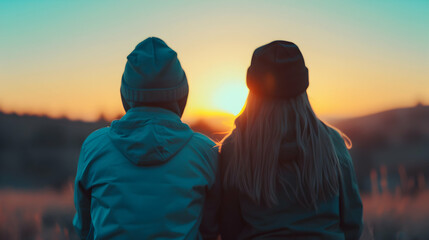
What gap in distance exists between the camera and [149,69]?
2447 millimetres

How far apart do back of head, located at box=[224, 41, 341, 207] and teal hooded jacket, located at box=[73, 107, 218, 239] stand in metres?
0.29

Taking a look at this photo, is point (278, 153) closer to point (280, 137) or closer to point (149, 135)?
point (280, 137)

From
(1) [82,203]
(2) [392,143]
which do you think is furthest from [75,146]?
(1) [82,203]

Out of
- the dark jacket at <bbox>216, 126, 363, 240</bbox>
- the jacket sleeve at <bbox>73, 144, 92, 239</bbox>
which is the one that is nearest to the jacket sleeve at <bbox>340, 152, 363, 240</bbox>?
the dark jacket at <bbox>216, 126, 363, 240</bbox>

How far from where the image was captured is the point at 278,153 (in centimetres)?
Answer: 229

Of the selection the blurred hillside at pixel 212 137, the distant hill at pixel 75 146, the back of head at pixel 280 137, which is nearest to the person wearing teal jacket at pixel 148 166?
the back of head at pixel 280 137

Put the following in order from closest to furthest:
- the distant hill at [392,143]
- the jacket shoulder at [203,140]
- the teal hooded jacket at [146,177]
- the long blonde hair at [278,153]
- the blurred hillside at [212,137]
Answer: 1. the teal hooded jacket at [146,177]
2. the long blonde hair at [278,153]
3. the jacket shoulder at [203,140]
4. the blurred hillside at [212,137]
5. the distant hill at [392,143]

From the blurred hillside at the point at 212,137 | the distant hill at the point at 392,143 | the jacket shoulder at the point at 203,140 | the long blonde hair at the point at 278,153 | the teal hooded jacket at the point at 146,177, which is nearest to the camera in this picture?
the teal hooded jacket at the point at 146,177

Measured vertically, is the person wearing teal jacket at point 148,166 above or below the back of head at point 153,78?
below

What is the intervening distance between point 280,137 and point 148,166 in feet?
2.63

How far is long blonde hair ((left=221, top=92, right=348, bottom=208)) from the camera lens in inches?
90.6

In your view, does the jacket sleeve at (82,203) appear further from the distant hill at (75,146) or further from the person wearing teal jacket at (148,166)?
the distant hill at (75,146)

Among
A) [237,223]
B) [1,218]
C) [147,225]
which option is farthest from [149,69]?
[1,218]

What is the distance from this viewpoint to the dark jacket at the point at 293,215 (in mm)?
2309
